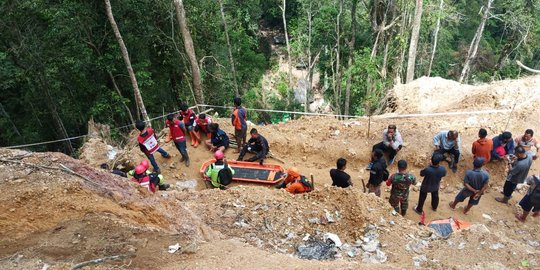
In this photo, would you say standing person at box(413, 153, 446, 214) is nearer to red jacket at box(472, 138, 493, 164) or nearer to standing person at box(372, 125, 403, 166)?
standing person at box(372, 125, 403, 166)

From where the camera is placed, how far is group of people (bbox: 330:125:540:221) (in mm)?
6328

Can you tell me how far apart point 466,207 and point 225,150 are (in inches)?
208

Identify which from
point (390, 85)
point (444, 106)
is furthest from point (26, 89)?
point (444, 106)

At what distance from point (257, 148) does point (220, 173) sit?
1.40 meters

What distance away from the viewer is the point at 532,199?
21.4 ft

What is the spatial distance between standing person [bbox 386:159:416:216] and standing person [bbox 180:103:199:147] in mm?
4721

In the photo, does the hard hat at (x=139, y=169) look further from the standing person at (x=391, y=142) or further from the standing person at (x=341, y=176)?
the standing person at (x=391, y=142)

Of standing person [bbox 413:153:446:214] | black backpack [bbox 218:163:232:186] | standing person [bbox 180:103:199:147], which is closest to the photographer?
standing person [bbox 413:153:446:214]

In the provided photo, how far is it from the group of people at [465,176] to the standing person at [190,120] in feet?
12.7

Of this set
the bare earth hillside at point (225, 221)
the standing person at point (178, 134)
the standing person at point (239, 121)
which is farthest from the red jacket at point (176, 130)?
the standing person at point (239, 121)

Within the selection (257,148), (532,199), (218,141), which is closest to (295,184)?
(257,148)

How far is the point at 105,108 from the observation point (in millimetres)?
12891

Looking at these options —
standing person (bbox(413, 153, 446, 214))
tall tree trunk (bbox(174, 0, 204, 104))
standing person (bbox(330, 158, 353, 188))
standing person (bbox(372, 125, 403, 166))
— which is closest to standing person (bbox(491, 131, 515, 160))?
standing person (bbox(372, 125, 403, 166))

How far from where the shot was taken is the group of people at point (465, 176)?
20.8 ft
